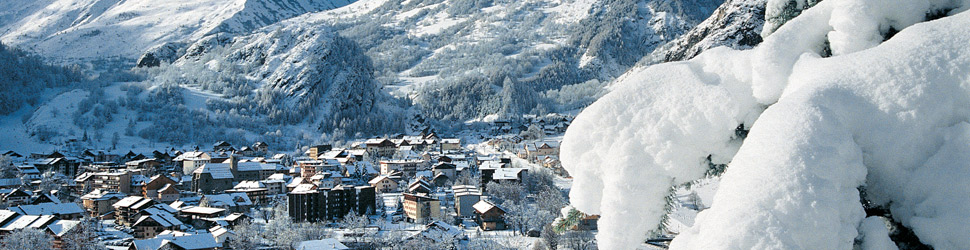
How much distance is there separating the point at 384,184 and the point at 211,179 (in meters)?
14.6

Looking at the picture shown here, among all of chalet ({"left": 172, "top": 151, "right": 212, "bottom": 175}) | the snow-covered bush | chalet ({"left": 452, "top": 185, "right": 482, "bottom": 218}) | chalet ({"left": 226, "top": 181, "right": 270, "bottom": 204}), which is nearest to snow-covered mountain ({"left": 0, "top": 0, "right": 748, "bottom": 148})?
the snow-covered bush

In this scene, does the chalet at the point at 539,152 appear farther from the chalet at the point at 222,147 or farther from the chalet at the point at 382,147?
the chalet at the point at 222,147

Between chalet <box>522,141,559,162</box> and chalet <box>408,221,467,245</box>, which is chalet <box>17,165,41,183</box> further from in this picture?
chalet <box>522,141,559,162</box>

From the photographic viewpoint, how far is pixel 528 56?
18875 cm

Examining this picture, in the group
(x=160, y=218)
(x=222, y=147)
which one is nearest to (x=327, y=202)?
(x=160, y=218)

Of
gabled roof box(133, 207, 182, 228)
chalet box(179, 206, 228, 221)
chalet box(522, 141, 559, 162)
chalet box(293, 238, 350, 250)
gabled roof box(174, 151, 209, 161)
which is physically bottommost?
chalet box(522, 141, 559, 162)

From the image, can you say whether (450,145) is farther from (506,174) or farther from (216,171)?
(216,171)

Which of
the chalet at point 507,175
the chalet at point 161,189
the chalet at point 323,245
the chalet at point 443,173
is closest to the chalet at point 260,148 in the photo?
the chalet at point 161,189

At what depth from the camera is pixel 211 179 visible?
2579 inches

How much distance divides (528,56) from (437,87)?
3827 cm

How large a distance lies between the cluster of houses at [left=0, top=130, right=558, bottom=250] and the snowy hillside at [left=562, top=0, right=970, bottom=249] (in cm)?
3772

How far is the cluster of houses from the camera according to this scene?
45.9 meters

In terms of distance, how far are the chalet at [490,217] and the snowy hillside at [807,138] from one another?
141 ft

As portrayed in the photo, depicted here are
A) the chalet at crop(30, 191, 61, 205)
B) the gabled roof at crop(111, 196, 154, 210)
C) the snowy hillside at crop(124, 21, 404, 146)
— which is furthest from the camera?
the snowy hillside at crop(124, 21, 404, 146)
